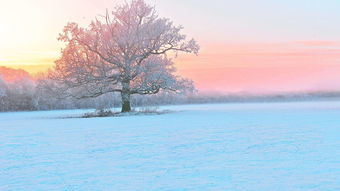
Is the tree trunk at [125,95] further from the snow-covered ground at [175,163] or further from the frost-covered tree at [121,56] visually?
the snow-covered ground at [175,163]

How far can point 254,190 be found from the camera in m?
7.67

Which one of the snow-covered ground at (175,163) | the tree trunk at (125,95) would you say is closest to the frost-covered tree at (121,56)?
the tree trunk at (125,95)

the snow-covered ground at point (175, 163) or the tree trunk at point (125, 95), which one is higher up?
the tree trunk at point (125, 95)

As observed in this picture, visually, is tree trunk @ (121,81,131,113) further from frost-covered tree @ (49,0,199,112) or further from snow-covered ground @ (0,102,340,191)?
snow-covered ground @ (0,102,340,191)

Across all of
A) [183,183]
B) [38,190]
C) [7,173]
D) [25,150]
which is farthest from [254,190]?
[25,150]

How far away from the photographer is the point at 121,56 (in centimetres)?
3862

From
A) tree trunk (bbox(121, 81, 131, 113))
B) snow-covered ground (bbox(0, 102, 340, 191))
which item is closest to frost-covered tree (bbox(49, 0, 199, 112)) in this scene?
tree trunk (bbox(121, 81, 131, 113))

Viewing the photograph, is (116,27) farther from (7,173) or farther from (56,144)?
(7,173)

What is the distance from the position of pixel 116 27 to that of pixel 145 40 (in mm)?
2910

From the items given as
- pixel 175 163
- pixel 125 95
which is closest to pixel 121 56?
pixel 125 95

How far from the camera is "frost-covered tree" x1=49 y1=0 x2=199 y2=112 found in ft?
124

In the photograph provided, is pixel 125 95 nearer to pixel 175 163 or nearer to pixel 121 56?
pixel 121 56

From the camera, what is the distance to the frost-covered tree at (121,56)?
3769cm

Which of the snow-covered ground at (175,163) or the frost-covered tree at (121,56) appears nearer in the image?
the snow-covered ground at (175,163)
